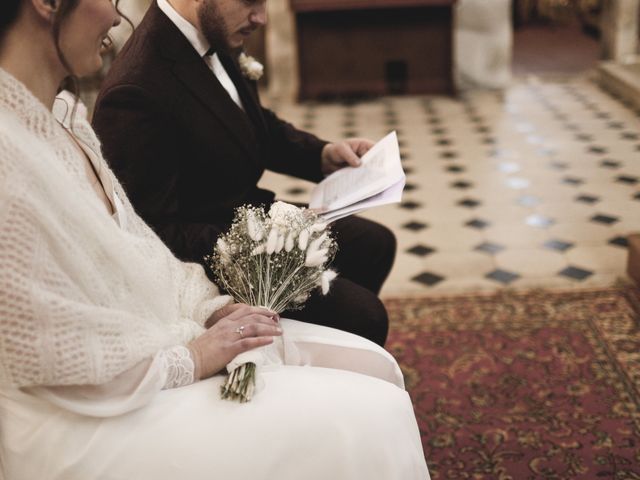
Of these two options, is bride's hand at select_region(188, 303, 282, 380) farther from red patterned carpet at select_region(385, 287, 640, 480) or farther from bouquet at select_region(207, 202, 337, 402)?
red patterned carpet at select_region(385, 287, 640, 480)

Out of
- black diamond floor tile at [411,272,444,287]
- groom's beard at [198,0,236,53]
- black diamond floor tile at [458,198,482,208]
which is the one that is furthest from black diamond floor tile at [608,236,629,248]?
groom's beard at [198,0,236,53]

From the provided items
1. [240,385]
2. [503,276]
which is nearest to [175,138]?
[240,385]

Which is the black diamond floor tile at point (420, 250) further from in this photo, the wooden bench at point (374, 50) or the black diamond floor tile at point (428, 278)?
the wooden bench at point (374, 50)

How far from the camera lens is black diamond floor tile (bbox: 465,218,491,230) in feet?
16.2

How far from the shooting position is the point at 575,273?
4152mm

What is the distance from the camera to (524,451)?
2.63m

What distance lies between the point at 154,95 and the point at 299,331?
857 millimetres

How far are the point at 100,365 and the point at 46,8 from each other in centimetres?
66

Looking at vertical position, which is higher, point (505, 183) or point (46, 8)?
point (46, 8)

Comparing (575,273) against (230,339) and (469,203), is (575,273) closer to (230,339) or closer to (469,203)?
(469,203)

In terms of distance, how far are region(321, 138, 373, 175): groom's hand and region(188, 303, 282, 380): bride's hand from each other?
1087 mm

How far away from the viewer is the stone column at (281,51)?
8.97 metres

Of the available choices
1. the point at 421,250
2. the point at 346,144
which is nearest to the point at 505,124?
the point at 421,250

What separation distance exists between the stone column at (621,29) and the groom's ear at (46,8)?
9187 mm
